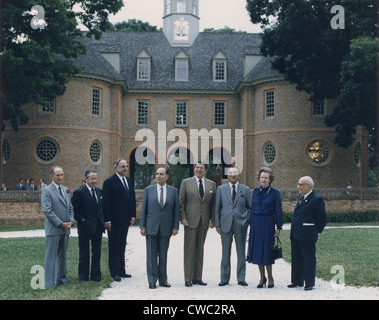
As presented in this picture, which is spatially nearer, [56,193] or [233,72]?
[56,193]

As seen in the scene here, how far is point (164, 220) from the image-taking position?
28.7 feet

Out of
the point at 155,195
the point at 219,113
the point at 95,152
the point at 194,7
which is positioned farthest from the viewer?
the point at 194,7

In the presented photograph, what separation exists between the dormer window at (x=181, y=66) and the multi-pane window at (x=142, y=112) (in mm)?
3012

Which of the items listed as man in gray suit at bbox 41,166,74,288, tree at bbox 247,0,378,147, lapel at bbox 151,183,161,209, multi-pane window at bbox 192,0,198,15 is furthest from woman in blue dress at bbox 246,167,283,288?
multi-pane window at bbox 192,0,198,15

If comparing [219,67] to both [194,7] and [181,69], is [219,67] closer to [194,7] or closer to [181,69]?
[181,69]

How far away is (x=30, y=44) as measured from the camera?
2089 cm

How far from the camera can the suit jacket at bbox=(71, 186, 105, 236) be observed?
8.77 meters

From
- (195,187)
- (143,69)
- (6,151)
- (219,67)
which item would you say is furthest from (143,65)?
(195,187)

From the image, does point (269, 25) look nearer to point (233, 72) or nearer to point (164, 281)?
point (233, 72)

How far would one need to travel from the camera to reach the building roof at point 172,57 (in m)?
35.2

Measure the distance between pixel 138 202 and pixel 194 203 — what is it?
1465 cm

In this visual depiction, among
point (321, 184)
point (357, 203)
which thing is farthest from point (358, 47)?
point (321, 184)

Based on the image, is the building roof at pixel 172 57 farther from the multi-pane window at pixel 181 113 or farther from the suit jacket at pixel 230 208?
the suit jacket at pixel 230 208
